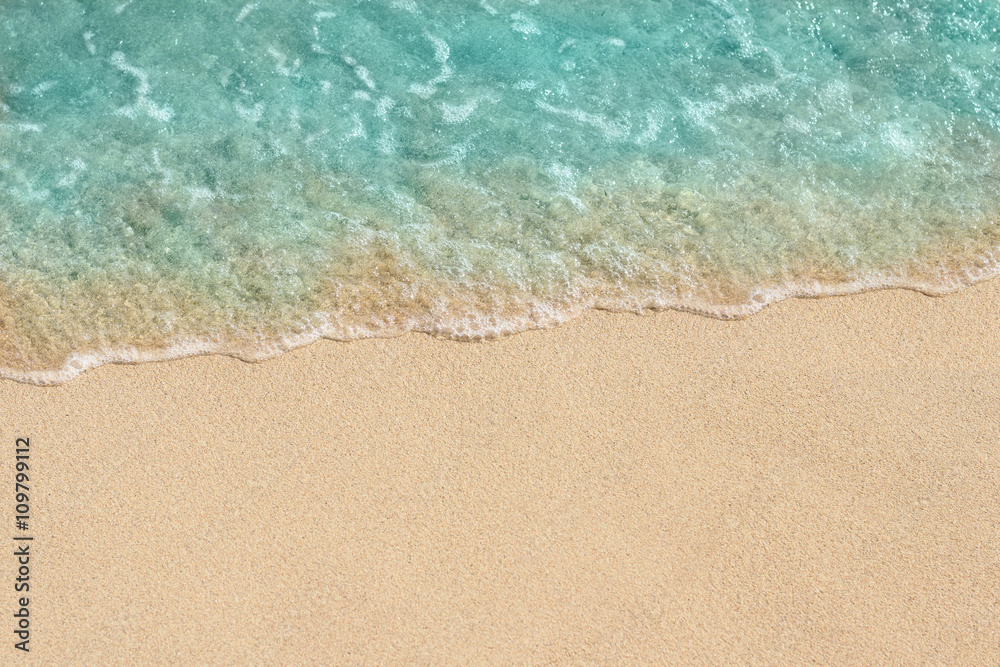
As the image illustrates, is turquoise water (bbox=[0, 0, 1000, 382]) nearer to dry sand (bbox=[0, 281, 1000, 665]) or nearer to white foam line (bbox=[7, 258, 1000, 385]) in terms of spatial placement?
white foam line (bbox=[7, 258, 1000, 385])

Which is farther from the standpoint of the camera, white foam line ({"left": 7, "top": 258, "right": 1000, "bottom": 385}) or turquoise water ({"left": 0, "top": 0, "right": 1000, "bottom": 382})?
turquoise water ({"left": 0, "top": 0, "right": 1000, "bottom": 382})

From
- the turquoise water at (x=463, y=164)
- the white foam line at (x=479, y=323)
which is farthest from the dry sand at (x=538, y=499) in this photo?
the turquoise water at (x=463, y=164)

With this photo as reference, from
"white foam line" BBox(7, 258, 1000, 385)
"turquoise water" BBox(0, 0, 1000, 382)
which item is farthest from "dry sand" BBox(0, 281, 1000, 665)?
"turquoise water" BBox(0, 0, 1000, 382)

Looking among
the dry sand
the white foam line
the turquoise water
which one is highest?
the turquoise water

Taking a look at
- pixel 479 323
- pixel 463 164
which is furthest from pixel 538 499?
pixel 463 164

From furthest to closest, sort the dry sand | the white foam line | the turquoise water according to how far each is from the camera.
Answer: the turquoise water < the white foam line < the dry sand

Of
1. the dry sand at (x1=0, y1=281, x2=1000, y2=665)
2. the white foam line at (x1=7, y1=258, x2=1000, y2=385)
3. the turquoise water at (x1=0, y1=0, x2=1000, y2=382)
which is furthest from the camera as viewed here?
the turquoise water at (x1=0, y1=0, x2=1000, y2=382)

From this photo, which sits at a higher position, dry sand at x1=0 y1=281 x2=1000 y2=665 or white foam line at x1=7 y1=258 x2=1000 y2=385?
white foam line at x1=7 y1=258 x2=1000 y2=385
